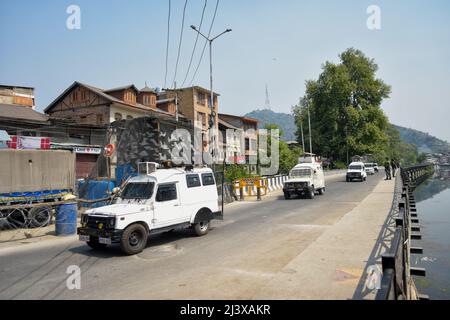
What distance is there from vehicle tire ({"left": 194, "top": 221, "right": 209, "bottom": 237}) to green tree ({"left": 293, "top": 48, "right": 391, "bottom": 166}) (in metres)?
54.7

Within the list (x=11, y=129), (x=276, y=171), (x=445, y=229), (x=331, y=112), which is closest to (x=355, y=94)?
(x=331, y=112)

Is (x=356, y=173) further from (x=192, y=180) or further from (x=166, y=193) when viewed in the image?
(x=166, y=193)

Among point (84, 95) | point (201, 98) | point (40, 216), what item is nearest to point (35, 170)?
point (40, 216)

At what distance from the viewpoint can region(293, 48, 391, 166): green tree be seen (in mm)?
62156

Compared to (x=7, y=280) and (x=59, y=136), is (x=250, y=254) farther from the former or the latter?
(x=59, y=136)

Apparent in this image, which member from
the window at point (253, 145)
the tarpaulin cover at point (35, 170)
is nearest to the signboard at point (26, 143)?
the tarpaulin cover at point (35, 170)

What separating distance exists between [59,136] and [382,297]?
3420 cm

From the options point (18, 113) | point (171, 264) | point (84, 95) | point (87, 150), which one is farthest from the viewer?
point (84, 95)

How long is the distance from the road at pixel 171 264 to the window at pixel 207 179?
179 centimetres

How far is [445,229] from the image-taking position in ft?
60.4

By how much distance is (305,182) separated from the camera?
21.5 meters

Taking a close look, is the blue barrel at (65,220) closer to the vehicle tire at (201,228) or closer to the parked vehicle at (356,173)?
the vehicle tire at (201,228)

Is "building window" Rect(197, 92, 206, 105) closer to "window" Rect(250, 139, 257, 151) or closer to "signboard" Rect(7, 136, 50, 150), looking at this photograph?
"window" Rect(250, 139, 257, 151)

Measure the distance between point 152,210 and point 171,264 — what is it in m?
2.14
